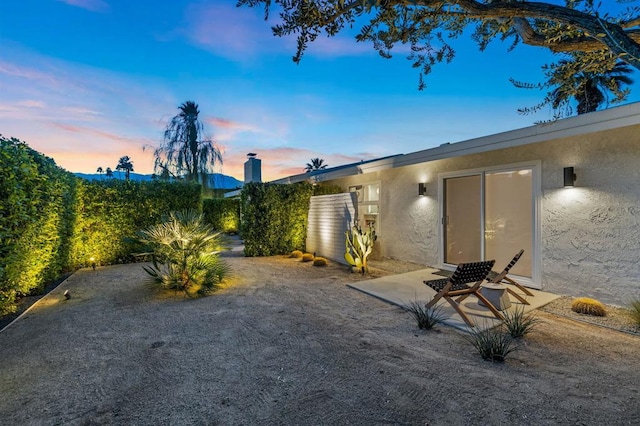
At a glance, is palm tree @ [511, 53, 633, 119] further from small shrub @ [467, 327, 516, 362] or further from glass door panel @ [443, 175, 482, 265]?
glass door panel @ [443, 175, 482, 265]

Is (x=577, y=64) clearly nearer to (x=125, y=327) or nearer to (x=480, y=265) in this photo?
(x=480, y=265)

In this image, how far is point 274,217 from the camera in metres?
9.38

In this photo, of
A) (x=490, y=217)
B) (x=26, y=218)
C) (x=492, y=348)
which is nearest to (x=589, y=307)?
(x=492, y=348)

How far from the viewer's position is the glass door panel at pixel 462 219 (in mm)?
7445

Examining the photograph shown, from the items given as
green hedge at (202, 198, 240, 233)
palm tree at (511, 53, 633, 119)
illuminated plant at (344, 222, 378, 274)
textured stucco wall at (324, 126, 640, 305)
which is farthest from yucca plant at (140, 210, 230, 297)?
green hedge at (202, 198, 240, 233)

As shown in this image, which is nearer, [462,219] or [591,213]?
[591,213]

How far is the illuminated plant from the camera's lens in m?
6.97

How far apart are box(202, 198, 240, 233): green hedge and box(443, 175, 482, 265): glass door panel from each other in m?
11.8

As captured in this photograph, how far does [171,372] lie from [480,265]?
3.98 meters

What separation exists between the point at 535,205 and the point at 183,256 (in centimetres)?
685

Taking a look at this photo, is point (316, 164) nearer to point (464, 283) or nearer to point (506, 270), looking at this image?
point (506, 270)

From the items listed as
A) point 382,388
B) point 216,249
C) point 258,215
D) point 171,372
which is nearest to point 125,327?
point 171,372

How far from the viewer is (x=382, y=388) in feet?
7.92

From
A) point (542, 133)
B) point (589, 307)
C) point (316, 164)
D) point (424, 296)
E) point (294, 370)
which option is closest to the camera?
point (294, 370)
